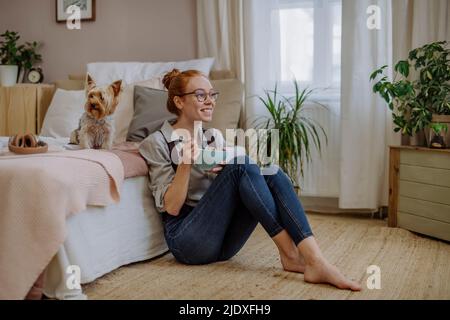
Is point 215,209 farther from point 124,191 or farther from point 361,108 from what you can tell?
point 361,108

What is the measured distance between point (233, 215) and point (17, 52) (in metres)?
2.87

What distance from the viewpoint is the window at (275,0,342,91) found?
10.6ft

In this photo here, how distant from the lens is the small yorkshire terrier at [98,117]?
2215mm

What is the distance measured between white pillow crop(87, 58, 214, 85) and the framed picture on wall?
0.79m

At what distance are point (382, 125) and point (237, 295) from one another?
171cm

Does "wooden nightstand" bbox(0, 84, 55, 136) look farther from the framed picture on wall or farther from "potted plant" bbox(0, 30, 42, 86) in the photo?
the framed picture on wall

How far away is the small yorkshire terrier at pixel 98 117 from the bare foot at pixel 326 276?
3.39 feet

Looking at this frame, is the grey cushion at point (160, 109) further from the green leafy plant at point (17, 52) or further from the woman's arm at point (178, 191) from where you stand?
the green leafy plant at point (17, 52)

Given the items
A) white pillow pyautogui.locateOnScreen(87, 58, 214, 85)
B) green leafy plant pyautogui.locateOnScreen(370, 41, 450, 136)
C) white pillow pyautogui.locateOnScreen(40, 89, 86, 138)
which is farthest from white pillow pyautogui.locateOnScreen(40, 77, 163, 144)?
green leafy plant pyautogui.locateOnScreen(370, 41, 450, 136)

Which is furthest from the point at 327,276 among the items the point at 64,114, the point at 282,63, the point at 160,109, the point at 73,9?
the point at 73,9

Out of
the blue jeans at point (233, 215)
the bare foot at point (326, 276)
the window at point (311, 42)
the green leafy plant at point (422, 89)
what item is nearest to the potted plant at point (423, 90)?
the green leafy plant at point (422, 89)

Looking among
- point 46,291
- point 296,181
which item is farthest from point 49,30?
point 46,291

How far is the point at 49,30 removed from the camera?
407 cm

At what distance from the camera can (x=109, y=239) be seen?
1973 mm
